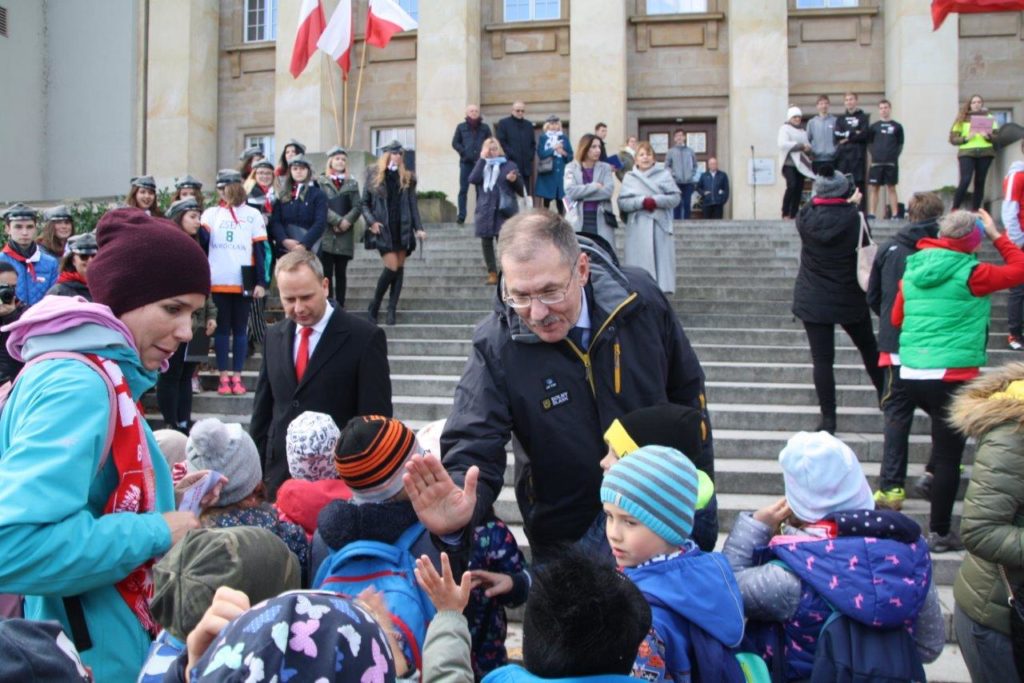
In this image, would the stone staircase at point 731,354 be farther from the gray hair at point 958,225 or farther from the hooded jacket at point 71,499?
the hooded jacket at point 71,499

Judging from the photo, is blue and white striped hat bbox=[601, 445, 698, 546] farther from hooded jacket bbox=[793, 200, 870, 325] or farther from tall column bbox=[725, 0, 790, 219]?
tall column bbox=[725, 0, 790, 219]

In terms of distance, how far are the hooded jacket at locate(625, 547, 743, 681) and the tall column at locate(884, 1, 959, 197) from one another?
19004 mm

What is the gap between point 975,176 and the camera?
1484 centimetres

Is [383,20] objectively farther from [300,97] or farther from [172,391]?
[172,391]

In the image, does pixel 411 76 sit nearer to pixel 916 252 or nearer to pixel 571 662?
pixel 916 252

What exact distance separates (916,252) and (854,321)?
3.83 feet

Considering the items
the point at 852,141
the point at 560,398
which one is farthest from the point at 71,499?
the point at 852,141

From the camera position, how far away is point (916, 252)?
6137mm

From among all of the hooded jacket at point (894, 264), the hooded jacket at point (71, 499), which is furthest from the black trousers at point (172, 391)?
the hooded jacket at point (894, 264)

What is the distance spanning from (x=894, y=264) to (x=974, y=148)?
31.9 feet

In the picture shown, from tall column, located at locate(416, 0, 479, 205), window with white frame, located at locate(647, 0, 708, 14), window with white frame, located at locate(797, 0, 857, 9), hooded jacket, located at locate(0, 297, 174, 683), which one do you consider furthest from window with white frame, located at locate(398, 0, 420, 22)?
hooded jacket, located at locate(0, 297, 174, 683)

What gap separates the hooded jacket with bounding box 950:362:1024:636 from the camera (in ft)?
11.4

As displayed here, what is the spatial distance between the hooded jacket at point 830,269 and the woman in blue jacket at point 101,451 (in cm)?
572

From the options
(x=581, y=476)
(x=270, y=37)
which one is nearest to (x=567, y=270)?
(x=581, y=476)
